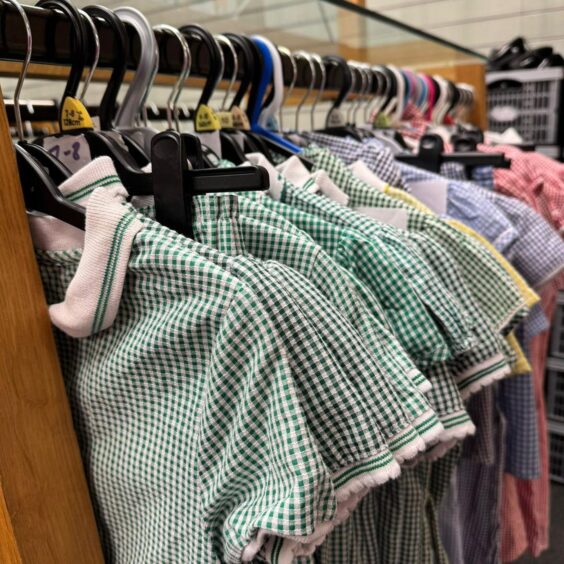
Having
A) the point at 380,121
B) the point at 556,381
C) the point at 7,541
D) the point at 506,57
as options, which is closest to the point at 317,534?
the point at 7,541

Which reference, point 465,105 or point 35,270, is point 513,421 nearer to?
point 35,270

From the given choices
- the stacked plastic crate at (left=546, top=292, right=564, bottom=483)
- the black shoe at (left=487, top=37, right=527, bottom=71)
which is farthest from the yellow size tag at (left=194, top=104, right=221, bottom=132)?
the black shoe at (left=487, top=37, right=527, bottom=71)

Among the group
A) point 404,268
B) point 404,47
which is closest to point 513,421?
point 404,268

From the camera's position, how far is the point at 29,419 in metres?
0.43

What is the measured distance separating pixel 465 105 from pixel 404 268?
5.32ft

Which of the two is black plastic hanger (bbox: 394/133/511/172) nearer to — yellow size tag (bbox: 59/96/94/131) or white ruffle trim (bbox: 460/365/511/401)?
white ruffle trim (bbox: 460/365/511/401)

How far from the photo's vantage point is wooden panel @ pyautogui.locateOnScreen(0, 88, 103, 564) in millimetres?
415

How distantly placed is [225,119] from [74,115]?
0.26 m

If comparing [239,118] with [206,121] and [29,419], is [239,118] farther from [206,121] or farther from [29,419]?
[29,419]

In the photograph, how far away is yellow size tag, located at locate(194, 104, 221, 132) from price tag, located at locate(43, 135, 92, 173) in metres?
0.19

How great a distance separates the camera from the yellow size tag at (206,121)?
71 cm

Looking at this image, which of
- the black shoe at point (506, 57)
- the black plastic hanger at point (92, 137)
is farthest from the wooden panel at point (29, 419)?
the black shoe at point (506, 57)

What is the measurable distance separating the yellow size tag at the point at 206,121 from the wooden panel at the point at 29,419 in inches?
12.6

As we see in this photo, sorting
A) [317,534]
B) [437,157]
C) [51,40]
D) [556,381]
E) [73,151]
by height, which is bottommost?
[556,381]
